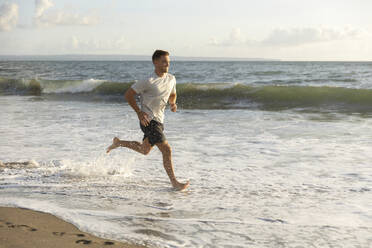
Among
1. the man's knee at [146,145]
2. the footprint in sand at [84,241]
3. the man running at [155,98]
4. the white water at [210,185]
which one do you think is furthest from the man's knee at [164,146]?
the footprint in sand at [84,241]

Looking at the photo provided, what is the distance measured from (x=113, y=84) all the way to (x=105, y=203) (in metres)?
21.3

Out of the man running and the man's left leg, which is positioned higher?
the man running

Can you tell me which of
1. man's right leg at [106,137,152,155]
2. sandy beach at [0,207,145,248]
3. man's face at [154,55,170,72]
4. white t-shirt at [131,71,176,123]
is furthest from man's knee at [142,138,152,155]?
sandy beach at [0,207,145,248]

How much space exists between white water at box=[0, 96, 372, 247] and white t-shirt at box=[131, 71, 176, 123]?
2.97ft

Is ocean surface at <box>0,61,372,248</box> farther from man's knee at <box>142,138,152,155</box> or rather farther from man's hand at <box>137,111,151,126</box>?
man's hand at <box>137,111,151,126</box>

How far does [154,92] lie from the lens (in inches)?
181

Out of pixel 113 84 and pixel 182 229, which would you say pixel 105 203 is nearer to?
pixel 182 229

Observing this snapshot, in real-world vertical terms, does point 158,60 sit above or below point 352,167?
above

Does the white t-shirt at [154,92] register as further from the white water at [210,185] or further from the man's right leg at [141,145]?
the white water at [210,185]

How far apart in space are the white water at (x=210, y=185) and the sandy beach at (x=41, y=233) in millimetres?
128

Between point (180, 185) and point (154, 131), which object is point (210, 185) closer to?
point (180, 185)

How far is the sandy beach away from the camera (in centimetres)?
307

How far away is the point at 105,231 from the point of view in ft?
11.3

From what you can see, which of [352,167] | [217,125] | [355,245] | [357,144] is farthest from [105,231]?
[217,125]
